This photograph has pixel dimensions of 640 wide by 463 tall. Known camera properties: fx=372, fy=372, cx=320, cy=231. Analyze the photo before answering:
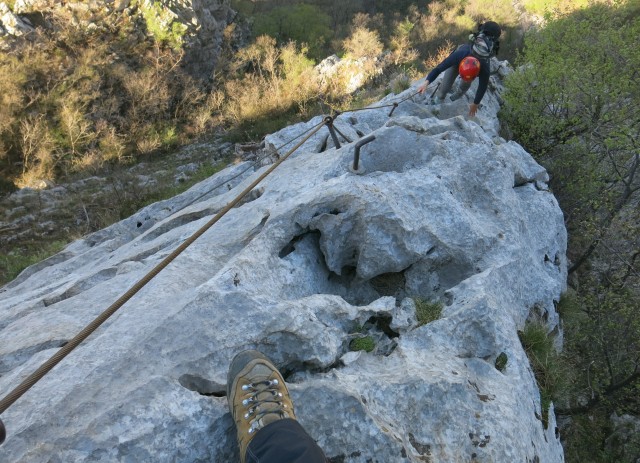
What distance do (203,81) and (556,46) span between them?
19.8 metres

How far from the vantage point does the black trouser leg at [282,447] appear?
2.13 meters

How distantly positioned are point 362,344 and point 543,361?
89.1 inches

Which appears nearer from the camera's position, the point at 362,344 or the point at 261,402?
the point at 261,402

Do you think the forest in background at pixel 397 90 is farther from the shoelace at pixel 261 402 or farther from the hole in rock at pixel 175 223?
the hole in rock at pixel 175 223

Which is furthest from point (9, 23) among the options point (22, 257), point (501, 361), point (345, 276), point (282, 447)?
point (501, 361)

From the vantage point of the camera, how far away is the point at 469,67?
7.73m

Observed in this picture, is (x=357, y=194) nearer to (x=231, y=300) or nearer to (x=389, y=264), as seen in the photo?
(x=389, y=264)

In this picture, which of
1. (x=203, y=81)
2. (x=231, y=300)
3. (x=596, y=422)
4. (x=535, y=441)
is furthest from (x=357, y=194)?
(x=203, y=81)

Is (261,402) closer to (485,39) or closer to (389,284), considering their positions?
(389,284)

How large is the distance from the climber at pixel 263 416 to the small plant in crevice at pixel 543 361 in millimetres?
2949

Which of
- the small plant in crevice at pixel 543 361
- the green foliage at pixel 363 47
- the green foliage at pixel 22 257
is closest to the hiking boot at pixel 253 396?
the small plant in crevice at pixel 543 361

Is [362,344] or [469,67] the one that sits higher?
[469,67]

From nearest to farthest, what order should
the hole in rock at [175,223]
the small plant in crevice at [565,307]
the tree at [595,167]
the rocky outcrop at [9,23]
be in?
the small plant in crevice at [565,307] < the hole in rock at [175,223] < the tree at [595,167] < the rocky outcrop at [9,23]

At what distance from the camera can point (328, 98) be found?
23281mm
